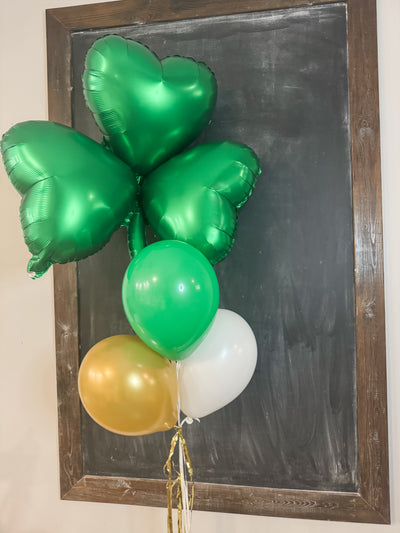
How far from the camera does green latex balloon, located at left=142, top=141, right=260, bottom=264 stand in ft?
3.48

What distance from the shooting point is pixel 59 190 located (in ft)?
3.34

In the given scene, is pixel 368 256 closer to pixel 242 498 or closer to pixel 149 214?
pixel 149 214

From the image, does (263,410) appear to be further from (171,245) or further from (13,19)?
(13,19)

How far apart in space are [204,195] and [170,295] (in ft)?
0.80

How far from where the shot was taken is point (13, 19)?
149 cm

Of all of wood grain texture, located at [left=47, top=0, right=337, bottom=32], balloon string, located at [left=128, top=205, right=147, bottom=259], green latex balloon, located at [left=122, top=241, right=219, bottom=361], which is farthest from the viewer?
wood grain texture, located at [left=47, top=0, right=337, bottom=32]

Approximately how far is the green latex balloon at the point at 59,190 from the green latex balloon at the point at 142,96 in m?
0.08

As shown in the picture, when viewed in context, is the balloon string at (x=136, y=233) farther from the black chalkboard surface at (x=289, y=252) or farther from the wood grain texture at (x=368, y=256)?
the wood grain texture at (x=368, y=256)

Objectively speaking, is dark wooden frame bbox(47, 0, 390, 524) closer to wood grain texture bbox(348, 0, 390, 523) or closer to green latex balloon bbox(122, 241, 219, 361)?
wood grain texture bbox(348, 0, 390, 523)

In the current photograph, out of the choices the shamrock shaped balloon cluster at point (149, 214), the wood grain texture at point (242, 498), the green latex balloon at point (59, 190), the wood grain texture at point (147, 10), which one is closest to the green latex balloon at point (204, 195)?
the shamrock shaped balloon cluster at point (149, 214)

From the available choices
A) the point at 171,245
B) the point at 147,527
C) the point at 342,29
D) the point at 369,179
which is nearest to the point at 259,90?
the point at 342,29

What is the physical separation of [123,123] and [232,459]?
0.94 metres

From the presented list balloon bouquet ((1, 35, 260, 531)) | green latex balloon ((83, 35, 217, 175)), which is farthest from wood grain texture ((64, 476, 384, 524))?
green latex balloon ((83, 35, 217, 175))

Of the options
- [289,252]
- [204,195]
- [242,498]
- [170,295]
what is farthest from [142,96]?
[242,498]
